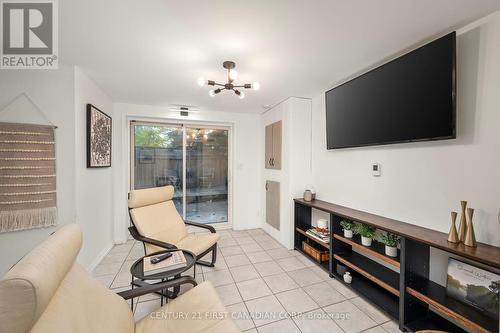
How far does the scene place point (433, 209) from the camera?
5.85 ft

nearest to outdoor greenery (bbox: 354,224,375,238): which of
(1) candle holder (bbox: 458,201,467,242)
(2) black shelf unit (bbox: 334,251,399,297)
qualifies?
(2) black shelf unit (bbox: 334,251,399,297)

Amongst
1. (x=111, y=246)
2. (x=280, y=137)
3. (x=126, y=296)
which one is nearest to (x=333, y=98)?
(x=280, y=137)

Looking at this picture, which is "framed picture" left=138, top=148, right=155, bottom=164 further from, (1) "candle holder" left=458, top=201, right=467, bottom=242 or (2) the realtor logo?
(1) "candle holder" left=458, top=201, right=467, bottom=242

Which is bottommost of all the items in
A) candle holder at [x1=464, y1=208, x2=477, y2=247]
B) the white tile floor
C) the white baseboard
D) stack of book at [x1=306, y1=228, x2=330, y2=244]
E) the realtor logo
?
the white tile floor

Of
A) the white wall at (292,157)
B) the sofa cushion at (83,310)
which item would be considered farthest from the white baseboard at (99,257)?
the white wall at (292,157)

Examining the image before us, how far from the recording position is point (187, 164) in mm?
4094

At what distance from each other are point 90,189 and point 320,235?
9.88ft

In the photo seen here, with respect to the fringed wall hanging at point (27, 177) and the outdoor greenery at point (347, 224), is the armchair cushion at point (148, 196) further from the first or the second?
the outdoor greenery at point (347, 224)

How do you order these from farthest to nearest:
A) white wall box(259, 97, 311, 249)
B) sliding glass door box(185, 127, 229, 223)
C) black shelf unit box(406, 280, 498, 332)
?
sliding glass door box(185, 127, 229, 223) → white wall box(259, 97, 311, 249) → black shelf unit box(406, 280, 498, 332)

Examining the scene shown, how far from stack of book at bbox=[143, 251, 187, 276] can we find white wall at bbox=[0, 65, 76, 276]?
1144mm

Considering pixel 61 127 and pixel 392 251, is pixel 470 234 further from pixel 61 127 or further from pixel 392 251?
pixel 61 127

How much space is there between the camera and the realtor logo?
1412 millimetres

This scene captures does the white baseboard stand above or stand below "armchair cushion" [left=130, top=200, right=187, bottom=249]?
below

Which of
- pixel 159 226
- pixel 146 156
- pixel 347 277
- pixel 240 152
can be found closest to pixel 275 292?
pixel 347 277
